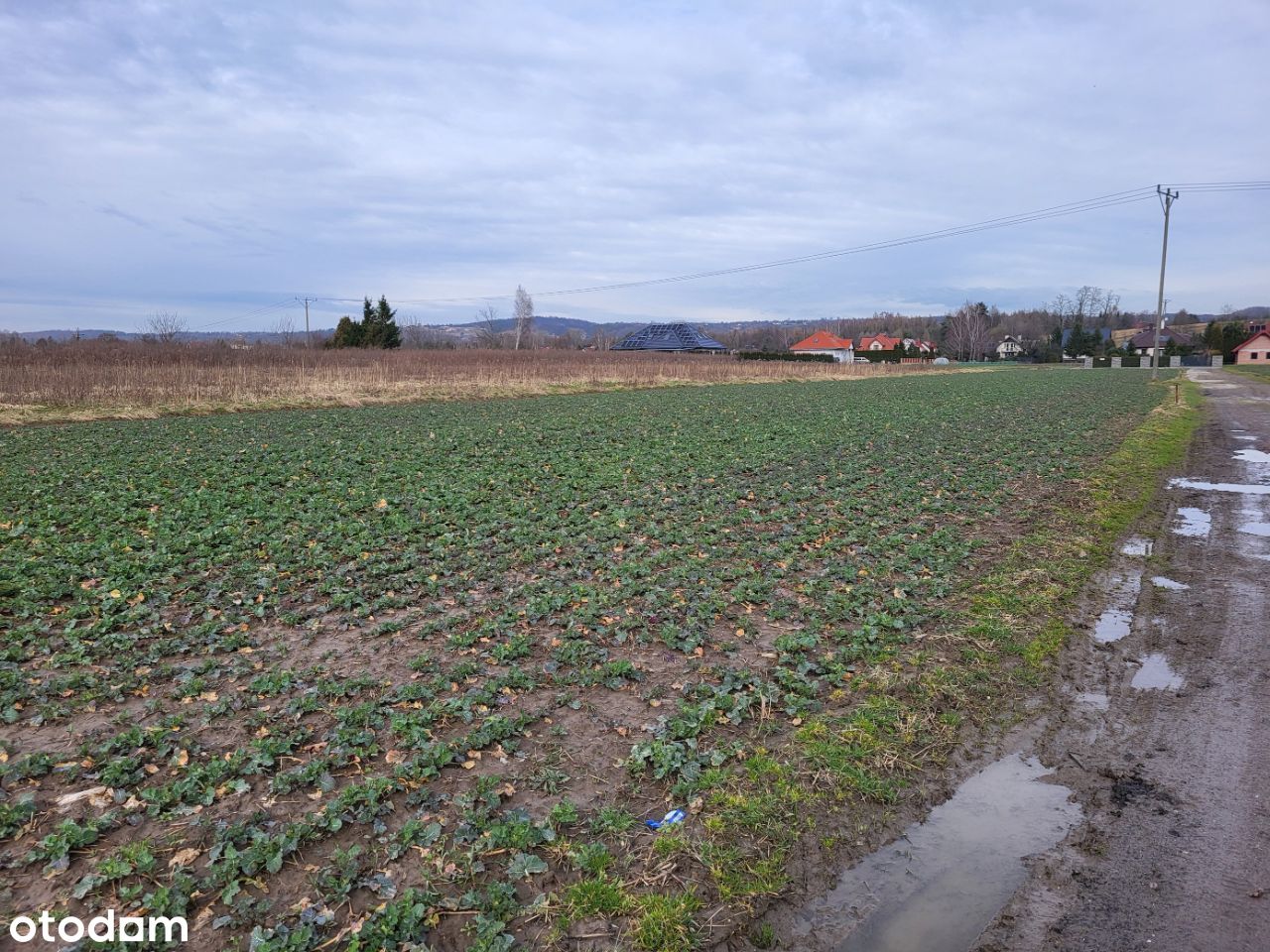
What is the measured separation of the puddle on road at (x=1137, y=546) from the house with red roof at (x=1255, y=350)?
112m

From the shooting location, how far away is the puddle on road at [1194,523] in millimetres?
10141

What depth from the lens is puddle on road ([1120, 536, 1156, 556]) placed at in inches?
362

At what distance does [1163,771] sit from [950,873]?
1.73 metres

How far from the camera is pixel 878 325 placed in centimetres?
19038

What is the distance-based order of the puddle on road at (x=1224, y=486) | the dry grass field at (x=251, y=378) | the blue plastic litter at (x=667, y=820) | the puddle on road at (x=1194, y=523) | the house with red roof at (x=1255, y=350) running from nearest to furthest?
the blue plastic litter at (x=667, y=820)
the puddle on road at (x=1194, y=523)
the puddle on road at (x=1224, y=486)
the dry grass field at (x=251, y=378)
the house with red roof at (x=1255, y=350)

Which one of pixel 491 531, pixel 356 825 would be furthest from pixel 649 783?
pixel 491 531


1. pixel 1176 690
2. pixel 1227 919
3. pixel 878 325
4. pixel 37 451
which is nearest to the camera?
pixel 1227 919

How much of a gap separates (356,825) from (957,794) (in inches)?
134

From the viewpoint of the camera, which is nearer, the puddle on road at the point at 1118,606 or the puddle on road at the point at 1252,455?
the puddle on road at the point at 1118,606

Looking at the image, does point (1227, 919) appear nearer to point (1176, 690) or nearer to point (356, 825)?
point (1176, 690)

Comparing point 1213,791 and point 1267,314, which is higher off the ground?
point 1267,314

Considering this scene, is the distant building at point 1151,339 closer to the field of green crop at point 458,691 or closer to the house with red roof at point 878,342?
the house with red roof at point 878,342

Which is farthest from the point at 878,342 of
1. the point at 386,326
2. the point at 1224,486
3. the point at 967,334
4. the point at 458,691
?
the point at 458,691
